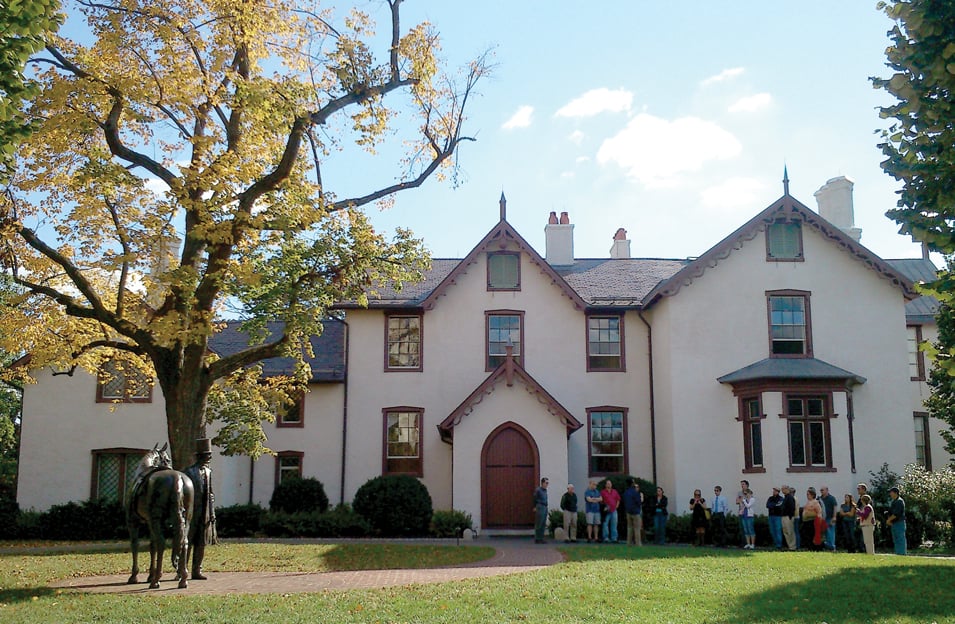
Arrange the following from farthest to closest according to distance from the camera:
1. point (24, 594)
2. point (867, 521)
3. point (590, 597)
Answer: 1. point (867, 521)
2. point (24, 594)
3. point (590, 597)

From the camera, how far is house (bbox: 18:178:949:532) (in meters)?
26.1

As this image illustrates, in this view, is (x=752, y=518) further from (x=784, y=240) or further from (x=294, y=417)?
(x=294, y=417)

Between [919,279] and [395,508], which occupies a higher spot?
[919,279]

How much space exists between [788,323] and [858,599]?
1530 centimetres

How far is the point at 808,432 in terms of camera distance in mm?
25219

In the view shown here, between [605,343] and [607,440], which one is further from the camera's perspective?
[605,343]

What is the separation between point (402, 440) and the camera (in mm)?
28375

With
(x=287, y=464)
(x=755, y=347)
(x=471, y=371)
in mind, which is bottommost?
(x=287, y=464)

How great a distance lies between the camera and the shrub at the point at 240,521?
1011 inches

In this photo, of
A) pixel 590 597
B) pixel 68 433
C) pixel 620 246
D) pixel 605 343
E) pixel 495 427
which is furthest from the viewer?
pixel 620 246

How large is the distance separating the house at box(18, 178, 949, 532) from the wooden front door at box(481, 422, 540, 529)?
64 mm

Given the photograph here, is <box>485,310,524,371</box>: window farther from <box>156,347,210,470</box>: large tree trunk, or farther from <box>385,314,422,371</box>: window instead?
<box>156,347,210,470</box>: large tree trunk

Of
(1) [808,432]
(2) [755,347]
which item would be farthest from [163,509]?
(2) [755,347]

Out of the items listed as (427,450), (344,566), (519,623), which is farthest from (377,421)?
(519,623)
